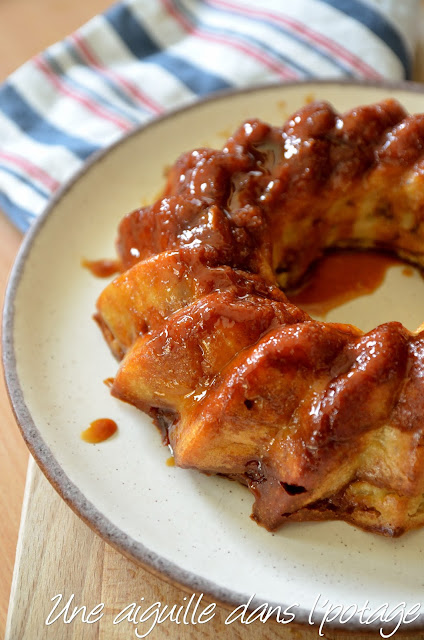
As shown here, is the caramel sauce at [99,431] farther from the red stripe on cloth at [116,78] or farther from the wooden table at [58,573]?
the red stripe on cloth at [116,78]

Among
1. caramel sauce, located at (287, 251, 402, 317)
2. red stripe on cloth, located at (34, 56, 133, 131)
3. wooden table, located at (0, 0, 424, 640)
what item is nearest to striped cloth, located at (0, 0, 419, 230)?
red stripe on cloth, located at (34, 56, 133, 131)

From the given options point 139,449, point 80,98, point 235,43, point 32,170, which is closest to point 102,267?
point 32,170

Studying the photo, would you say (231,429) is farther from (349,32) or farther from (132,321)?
(349,32)

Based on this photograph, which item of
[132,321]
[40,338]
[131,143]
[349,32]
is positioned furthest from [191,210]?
[349,32]

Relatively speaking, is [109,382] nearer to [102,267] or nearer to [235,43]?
[102,267]

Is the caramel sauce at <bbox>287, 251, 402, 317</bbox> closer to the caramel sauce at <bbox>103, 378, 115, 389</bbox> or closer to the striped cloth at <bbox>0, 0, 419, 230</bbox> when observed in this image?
the caramel sauce at <bbox>103, 378, 115, 389</bbox>
